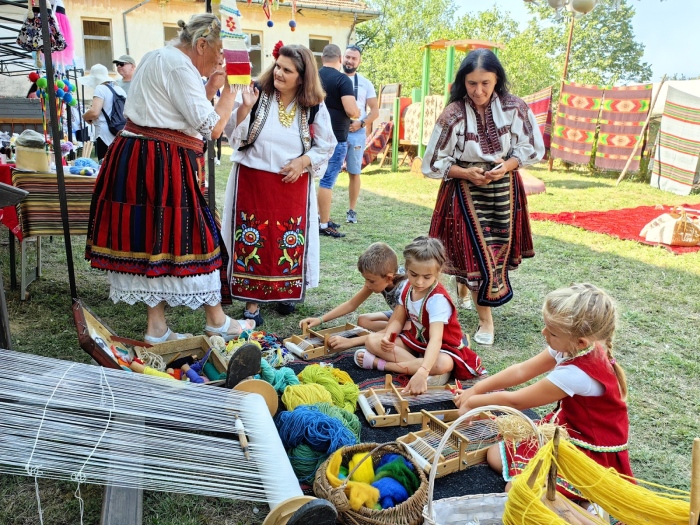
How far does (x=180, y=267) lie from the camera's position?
2820mm

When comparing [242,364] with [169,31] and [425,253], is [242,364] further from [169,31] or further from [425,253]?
[169,31]

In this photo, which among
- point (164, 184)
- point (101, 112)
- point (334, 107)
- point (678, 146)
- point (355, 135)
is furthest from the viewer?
point (678, 146)

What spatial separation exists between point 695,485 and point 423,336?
1946 mm

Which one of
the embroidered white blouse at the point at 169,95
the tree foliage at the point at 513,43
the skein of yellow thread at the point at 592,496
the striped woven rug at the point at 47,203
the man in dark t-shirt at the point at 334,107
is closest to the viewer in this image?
the skein of yellow thread at the point at 592,496

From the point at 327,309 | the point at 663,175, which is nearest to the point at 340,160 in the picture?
the point at 327,309

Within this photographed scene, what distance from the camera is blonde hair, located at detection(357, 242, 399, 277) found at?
314cm

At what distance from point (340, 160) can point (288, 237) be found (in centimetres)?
290

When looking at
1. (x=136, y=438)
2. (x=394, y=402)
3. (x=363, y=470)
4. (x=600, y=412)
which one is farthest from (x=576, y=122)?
(x=136, y=438)

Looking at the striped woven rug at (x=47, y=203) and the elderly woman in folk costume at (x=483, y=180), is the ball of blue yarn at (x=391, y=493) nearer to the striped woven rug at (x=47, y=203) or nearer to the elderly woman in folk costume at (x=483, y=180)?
the elderly woman in folk costume at (x=483, y=180)

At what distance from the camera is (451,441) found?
2.31 metres

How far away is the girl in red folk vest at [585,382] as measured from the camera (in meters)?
1.86

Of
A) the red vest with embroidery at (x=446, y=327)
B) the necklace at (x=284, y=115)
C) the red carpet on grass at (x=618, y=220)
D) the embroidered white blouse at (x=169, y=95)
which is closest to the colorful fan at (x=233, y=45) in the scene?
the embroidered white blouse at (x=169, y=95)

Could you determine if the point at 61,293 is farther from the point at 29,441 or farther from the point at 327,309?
the point at 29,441

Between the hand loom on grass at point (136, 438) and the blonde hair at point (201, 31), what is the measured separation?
163 centimetres
